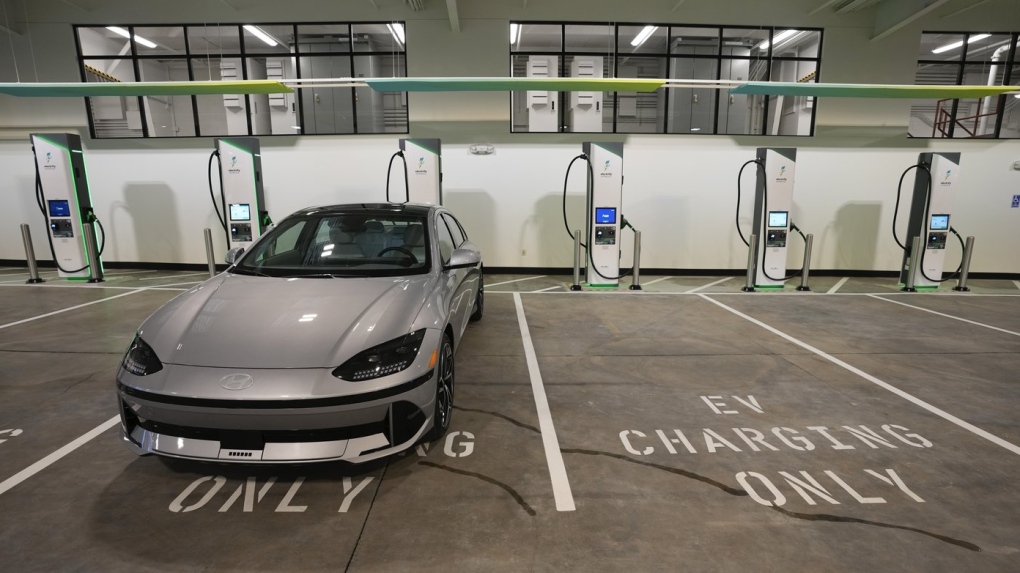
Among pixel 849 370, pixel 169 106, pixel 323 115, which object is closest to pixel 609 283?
pixel 849 370

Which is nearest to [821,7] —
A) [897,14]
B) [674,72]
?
[897,14]

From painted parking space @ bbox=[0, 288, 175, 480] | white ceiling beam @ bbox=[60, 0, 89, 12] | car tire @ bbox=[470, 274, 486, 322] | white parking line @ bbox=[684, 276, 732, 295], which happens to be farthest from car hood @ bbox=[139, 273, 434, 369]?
white ceiling beam @ bbox=[60, 0, 89, 12]

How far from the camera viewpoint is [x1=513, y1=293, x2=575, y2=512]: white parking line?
2379 mm

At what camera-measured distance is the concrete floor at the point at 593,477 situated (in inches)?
78.9

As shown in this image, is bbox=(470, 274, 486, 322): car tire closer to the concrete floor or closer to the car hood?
the concrete floor

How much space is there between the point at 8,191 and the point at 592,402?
12443 millimetres

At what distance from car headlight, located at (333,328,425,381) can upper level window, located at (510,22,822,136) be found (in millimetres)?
8262

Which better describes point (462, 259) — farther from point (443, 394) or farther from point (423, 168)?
point (423, 168)

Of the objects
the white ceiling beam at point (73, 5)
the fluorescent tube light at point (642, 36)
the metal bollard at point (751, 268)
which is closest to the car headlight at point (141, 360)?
the metal bollard at point (751, 268)

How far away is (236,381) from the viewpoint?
2156mm

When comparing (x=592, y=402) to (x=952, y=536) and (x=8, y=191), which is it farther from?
(x=8, y=191)

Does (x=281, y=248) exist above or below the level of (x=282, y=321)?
above

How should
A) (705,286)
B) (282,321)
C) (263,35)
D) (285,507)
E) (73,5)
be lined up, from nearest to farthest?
(285,507) → (282,321) → (705,286) → (73,5) → (263,35)

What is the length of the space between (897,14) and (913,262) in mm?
4449
